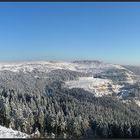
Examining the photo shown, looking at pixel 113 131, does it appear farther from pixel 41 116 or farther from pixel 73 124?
pixel 41 116

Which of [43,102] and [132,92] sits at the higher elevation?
[43,102]

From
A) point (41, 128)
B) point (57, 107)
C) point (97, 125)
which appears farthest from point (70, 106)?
point (41, 128)

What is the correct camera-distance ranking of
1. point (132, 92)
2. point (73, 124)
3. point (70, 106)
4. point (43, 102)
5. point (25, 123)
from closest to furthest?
point (25, 123), point (73, 124), point (43, 102), point (70, 106), point (132, 92)

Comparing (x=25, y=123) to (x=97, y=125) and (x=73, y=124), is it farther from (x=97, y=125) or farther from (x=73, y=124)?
(x=97, y=125)

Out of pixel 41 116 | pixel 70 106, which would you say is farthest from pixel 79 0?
pixel 70 106

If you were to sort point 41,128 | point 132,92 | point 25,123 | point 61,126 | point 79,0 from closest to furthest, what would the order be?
point 79,0 → point 25,123 → point 41,128 → point 61,126 → point 132,92

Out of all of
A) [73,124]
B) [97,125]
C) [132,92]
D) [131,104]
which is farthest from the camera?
[132,92]

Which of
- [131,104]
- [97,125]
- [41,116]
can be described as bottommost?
[131,104]

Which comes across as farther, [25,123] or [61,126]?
[61,126]

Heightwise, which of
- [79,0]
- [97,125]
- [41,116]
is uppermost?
[79,0]
